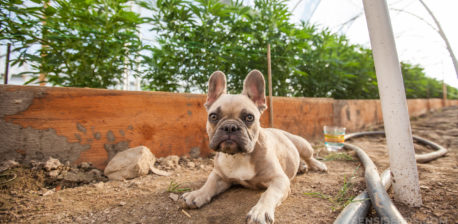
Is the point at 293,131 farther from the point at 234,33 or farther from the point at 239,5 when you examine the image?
the point at 239,5

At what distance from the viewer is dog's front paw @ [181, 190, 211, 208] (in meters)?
1.65

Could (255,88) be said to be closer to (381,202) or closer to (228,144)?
(228,144)

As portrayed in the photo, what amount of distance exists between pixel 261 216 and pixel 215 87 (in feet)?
4.26

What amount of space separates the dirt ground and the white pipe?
16cm

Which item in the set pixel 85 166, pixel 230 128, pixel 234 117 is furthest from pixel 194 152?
pixel 230 128

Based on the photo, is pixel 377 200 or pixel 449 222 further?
pixel 377 200

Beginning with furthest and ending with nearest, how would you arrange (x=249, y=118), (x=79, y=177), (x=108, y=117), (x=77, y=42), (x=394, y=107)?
(x=77, y=42)
(x=108, y=117)
(x=79, y=177)
(x=249, y=118)
(x=394, y=107)

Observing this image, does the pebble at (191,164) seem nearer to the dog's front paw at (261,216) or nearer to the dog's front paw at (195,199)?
the dog's front paw at (195,199)

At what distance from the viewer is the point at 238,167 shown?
187 cm

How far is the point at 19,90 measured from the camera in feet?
6.70

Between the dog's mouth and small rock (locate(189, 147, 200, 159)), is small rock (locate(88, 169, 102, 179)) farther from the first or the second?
the dog's mouth

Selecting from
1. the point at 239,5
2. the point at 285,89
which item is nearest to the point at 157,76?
the point at 239,5

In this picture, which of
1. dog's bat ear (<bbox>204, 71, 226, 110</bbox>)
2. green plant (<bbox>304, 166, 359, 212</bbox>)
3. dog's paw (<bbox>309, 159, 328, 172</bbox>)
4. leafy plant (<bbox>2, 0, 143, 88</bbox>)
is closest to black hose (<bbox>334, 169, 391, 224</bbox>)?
green plant (<bbox>304, 166, 359, 212</bbox>)

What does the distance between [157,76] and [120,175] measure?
1.53 m
